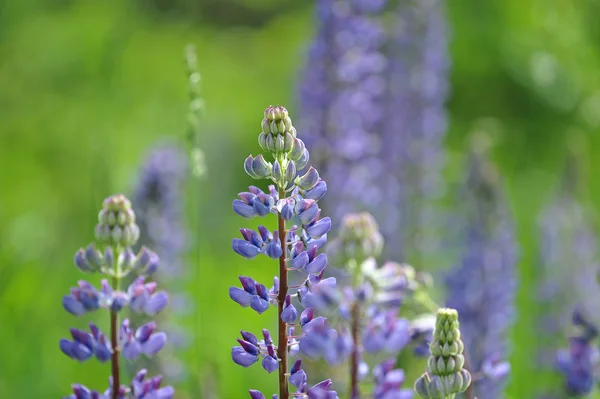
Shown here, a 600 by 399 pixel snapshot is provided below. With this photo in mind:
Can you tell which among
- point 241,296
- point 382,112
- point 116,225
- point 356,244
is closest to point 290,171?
point 241,296

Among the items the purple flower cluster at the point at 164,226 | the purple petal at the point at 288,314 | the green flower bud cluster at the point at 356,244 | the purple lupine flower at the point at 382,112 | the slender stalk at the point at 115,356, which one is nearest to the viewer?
the purple petal at the point at 288,314

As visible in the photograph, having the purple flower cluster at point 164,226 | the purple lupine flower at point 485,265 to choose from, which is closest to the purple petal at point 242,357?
the purple flower cluster at point 164,226

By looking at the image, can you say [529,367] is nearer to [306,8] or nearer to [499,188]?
[499,188]

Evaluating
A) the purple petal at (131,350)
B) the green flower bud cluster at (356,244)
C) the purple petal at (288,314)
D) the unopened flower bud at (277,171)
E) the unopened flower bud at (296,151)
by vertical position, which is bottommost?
the purple petal at (131,350)

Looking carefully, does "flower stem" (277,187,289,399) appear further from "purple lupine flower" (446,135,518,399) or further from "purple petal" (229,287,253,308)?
"purple lupine flower" (446,135,518,399)

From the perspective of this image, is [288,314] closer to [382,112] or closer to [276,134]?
[276,134]

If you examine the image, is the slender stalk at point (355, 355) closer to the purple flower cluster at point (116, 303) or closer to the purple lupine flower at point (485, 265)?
the purple flower cluster at point (116, 303)

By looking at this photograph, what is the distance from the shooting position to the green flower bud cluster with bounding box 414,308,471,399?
1.46 m

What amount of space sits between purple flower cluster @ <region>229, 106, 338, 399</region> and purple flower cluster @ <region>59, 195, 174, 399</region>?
0.21 metres

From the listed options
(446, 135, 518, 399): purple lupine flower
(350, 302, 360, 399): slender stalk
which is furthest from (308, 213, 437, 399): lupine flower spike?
(446, 135, 518, 399): purple lupine flower

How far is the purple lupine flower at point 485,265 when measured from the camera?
2861 millimetres

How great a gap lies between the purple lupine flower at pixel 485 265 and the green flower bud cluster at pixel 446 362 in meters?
1.33

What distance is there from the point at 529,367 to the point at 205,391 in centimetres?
154

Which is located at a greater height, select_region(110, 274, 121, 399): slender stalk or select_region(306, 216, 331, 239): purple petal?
select_region(306, 216, 331, 239): purple petal
